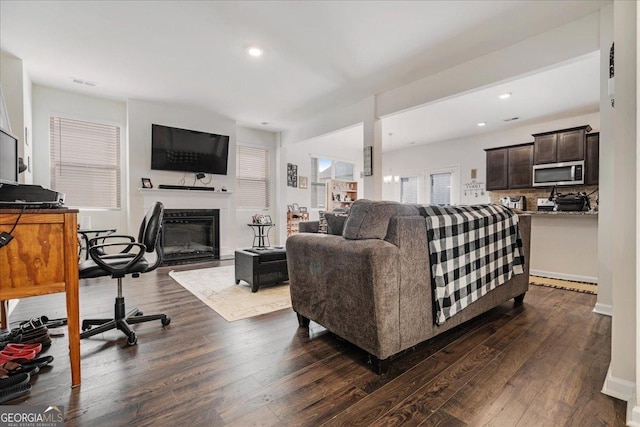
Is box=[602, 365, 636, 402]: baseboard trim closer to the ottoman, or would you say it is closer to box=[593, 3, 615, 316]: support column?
box=[593, 3, 615, 316]: support column

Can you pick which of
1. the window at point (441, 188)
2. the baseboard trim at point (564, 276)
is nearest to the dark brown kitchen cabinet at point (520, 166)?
the baseboard trim at point (564, 276)

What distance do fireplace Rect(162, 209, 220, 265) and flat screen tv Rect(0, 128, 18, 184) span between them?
10.9ft

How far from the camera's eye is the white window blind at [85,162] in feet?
14.9

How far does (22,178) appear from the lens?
3.49 m

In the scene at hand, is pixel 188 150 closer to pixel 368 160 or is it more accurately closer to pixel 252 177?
pixel 252 177

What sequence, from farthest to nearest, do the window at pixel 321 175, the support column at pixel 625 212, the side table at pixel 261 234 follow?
the window at pixel 321 175, the side table at pixel 261 234, the support column at pixel 625 212

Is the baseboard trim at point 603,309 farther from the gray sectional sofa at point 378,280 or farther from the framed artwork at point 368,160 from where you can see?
the framed artwork at point 368,160

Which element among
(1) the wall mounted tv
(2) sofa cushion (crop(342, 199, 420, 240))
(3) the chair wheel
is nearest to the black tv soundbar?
(1) the wall mounted tv

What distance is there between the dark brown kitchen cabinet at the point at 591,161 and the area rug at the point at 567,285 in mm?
1603

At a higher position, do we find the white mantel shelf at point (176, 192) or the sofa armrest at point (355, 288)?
the white mantel shelf at point (176, 192)

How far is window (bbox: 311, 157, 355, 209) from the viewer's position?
25.9 feet

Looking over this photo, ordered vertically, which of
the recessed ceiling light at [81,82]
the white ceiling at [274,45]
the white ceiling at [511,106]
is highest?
the recessed ceiling light at [81,82]

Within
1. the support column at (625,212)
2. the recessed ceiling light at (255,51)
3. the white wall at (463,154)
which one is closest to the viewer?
the support column at (625,212)

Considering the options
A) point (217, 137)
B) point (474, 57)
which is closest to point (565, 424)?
point (474, 57)
